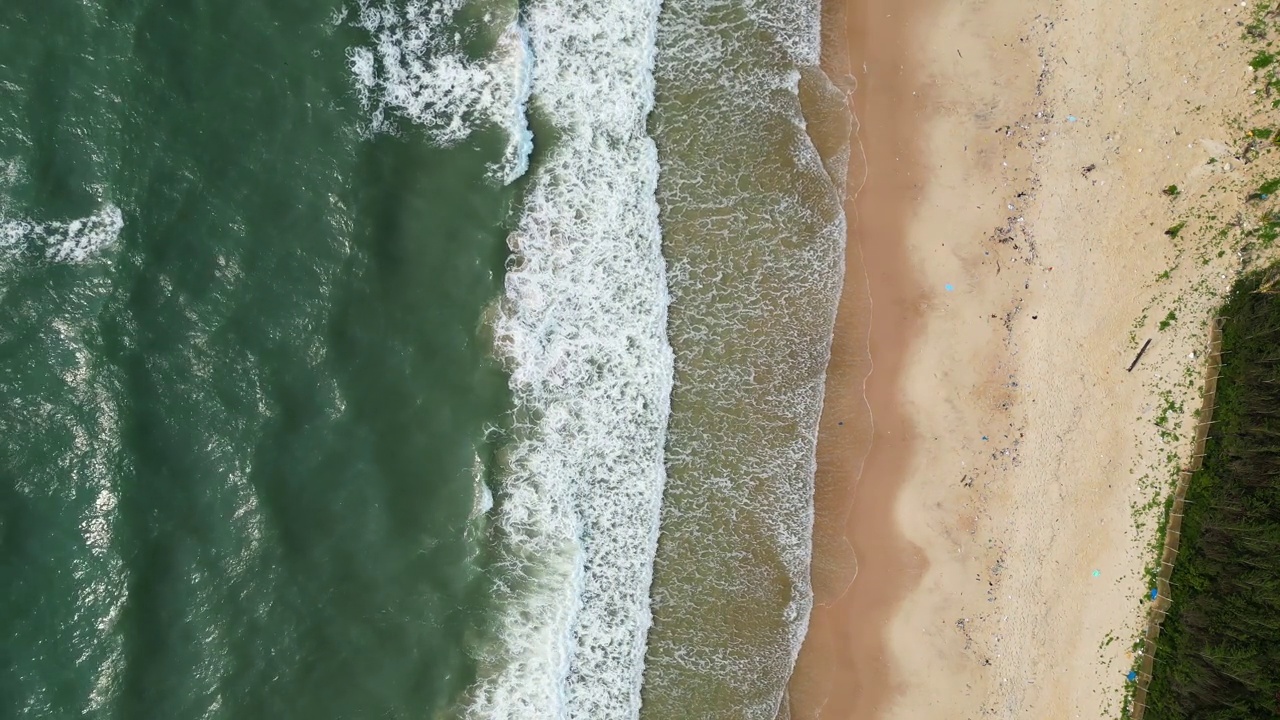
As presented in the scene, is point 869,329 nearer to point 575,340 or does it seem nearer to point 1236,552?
point 575,340

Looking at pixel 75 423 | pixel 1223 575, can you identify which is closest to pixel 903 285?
pixel 1223 575

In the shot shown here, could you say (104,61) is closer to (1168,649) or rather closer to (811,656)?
(811,656)

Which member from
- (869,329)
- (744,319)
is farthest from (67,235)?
(869,329)

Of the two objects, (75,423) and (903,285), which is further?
(903,285)

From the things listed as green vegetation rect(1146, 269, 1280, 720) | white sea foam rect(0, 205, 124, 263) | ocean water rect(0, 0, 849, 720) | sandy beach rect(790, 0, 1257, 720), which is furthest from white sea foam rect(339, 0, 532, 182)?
green vegetation rect(1146, 269, 1280, 720)

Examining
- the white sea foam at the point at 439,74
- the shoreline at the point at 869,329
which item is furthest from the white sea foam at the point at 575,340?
the shoreline at the point at 869,329
